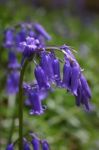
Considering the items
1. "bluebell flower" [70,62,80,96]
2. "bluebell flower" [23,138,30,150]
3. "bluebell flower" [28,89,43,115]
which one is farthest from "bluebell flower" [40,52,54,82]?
"bluebell flower" [23,138,30,150]

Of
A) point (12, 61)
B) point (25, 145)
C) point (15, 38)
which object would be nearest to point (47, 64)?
point (25, 145)

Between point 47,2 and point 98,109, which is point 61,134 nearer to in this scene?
point 98,109

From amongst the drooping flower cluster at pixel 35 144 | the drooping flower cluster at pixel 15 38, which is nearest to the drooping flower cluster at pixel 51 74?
the drooping flower cluster at pixel 35 144

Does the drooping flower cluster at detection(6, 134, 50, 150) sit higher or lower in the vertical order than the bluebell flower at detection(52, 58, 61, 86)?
lower

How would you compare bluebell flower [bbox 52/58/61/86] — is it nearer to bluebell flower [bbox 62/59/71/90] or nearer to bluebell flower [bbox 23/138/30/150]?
bluebell flower [bbox 62/59/71/90]

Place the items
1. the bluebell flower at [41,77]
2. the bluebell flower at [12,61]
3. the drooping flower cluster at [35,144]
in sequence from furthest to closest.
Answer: the bluebell flower at [12,61], the drooping flower cluster at [35,144], the bluebell flower at [41,77]

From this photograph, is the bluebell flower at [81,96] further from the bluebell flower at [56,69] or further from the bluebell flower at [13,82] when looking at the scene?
the bluebell flower at [13,82]

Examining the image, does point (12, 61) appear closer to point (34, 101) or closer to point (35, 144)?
point (34, 101)
